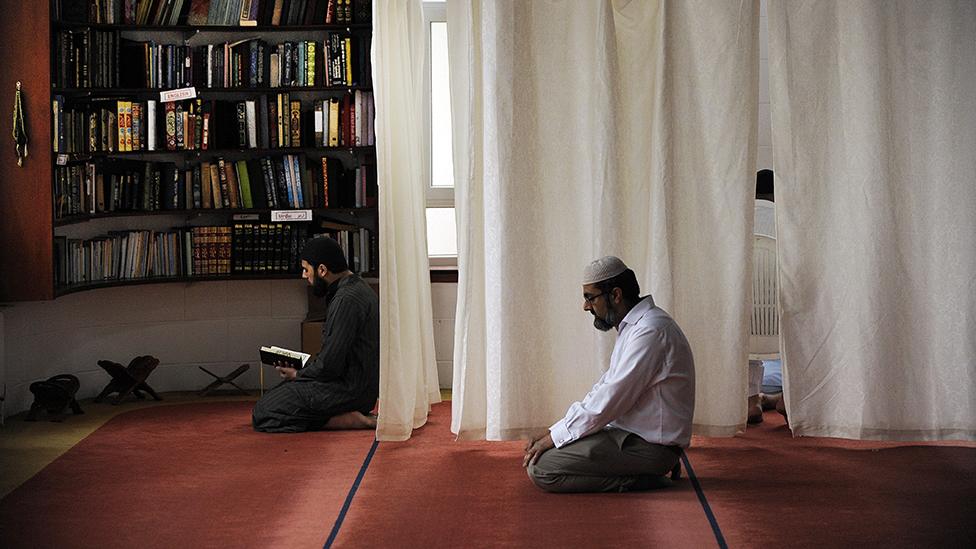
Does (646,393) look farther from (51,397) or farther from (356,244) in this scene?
(51,397)

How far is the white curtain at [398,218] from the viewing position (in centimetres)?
584

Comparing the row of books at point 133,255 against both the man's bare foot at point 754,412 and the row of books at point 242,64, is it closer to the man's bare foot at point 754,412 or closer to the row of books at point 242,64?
the row of books at point 242,64

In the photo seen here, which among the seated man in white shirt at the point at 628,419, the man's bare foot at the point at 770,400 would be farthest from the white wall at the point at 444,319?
the seated man in white shirt at the point at 628,419

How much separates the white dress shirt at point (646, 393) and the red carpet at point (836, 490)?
37 centimetres

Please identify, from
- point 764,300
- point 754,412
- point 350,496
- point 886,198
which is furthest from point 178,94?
point 886,198

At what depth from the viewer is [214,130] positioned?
7.17 m

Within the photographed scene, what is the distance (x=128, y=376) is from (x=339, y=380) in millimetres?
1697

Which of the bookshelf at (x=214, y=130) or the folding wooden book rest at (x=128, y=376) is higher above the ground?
the bookshelf at (x=214, y=130)

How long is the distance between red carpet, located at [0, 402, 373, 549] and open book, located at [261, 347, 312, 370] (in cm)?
39

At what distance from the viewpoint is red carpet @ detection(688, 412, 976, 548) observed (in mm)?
4176

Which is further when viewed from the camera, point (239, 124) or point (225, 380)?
→ point (225, 380)

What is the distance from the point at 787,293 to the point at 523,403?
141cm

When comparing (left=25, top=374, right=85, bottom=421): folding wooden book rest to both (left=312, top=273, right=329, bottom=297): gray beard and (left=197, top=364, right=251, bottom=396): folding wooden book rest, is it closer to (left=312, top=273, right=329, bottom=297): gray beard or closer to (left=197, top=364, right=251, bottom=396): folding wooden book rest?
(left=197, top=364, right=251, bottom=396): folding wooden book rest

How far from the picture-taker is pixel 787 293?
5.54 meters
